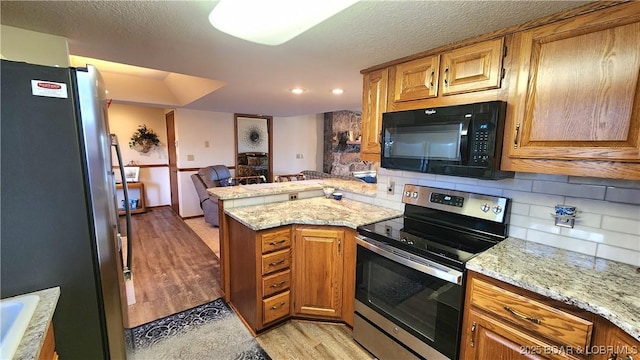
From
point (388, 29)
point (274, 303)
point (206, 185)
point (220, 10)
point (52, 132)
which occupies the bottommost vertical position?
point (274, 303)

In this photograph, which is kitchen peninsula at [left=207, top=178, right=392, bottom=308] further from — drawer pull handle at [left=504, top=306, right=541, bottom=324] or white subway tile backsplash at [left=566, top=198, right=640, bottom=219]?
white subway tile backsplash at [left=566, top=198, right=640, bottom=219]

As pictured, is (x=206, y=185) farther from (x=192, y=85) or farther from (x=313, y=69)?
(x=313, y=69)

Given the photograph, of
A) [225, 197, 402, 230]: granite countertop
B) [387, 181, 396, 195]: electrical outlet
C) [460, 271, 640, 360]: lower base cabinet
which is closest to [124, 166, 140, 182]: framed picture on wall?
[225, 197, 402, 230]: granite countertop

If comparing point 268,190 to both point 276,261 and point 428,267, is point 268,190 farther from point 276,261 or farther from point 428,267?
point 428,267

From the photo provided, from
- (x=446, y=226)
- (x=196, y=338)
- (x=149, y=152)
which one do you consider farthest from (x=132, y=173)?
(x=446, y=226)

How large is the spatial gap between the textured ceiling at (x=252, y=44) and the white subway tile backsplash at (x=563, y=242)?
1142 millimetres

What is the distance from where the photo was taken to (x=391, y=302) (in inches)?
66.7

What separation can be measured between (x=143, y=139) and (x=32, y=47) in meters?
4.34

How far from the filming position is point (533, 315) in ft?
3.68

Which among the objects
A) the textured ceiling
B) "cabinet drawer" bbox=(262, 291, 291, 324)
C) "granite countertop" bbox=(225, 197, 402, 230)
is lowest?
"cabinet drawer" bbox=(262, 291, 291, 324)

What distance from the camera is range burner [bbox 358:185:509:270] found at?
1.49 metres

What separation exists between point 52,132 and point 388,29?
156 cm

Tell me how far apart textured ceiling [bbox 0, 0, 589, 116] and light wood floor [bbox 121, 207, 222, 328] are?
5.45ft

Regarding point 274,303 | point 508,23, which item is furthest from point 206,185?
point 508,23
